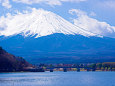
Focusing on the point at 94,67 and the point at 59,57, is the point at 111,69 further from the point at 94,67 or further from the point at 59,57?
the point at 59,57

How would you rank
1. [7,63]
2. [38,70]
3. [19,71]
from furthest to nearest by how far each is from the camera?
[38,70] < [19,71] < [7,63]

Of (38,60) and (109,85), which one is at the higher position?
(38,60)

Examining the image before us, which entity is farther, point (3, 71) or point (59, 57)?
point (59, 57)

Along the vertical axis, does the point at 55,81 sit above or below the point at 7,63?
below

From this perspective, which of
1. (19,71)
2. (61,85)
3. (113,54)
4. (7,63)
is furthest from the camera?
(113,54)

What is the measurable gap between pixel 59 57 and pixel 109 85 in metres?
134

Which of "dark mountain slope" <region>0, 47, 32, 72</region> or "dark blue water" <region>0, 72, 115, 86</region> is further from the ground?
"dark mountain slope" <region>0, 47, 32, 72</region>

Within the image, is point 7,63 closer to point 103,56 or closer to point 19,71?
point 19,71

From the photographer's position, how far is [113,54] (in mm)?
197250

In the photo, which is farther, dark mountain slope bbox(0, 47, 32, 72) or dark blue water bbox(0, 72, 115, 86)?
dark mountain slope bbox(0, 47, 32, 72)

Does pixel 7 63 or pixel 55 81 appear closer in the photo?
pixel 55 81

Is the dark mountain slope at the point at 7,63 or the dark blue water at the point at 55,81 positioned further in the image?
the dark mountain slope at the point at 7,63

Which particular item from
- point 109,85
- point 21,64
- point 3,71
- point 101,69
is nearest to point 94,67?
point 101,69

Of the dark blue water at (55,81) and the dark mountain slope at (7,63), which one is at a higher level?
the dark mountain slope at (7,63)
